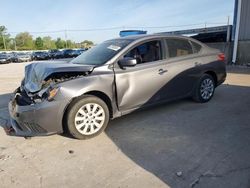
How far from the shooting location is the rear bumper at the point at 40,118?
134 inches

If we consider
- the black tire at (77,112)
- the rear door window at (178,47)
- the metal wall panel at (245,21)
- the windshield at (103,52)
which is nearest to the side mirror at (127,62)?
the windshield at (103,52)

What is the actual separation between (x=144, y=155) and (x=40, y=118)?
→ 1554mm

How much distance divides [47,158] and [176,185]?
174 cm

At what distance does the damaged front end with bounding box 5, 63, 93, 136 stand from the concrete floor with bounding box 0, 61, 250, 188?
0.92 ft

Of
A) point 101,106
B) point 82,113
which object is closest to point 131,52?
point 101,106

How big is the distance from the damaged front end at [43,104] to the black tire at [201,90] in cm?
254

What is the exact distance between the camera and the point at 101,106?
12.5 ft

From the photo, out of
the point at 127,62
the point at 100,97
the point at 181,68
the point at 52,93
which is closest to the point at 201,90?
the point at 181,68

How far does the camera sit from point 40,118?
3396mm

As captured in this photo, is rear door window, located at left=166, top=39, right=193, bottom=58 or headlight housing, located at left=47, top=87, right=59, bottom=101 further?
rear door window, located at left=166, top=39, right=193, bottom=58

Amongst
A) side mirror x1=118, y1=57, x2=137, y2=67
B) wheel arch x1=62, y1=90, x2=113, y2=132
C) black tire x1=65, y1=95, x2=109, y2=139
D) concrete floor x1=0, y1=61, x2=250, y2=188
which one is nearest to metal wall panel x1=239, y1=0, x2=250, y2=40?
concrete floor x1=0, y1=61, x2=250, y2=188

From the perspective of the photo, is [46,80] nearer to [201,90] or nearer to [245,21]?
[201,90]

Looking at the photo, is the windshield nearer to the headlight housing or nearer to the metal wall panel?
the headlight housing

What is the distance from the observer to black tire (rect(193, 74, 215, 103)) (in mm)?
5191
